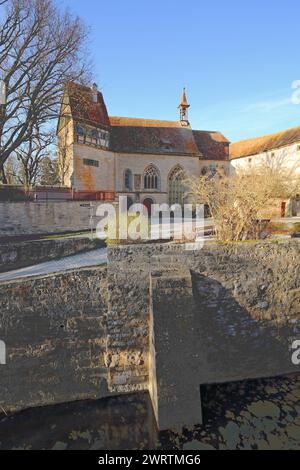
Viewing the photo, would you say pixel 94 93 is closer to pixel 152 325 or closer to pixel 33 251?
pixel 33 251

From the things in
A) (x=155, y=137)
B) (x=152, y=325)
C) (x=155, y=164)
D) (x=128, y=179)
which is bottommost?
(x=152, y=325)

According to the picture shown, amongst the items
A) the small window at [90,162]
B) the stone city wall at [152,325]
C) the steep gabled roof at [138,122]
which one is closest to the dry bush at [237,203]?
the stone city wall at [152,325]

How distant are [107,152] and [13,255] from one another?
14.5 metres

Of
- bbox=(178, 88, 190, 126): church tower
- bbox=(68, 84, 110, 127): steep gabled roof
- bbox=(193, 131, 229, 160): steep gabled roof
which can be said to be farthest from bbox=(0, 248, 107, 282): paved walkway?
bbox=(178, 88, 190, 126): church tower

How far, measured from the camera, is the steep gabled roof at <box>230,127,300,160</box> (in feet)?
75.4

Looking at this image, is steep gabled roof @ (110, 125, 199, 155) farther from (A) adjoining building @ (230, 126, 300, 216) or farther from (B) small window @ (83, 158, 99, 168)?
(A) adjoining building @ (230, 126, 300, 216)

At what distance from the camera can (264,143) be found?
25.6 metres

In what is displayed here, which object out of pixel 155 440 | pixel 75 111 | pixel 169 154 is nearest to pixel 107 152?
pixel 75 111

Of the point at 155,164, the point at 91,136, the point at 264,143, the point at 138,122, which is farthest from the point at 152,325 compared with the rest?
the point at 264,143

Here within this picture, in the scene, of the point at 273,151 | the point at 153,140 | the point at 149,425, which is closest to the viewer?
the point at 149,425

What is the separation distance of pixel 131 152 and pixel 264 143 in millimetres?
13173

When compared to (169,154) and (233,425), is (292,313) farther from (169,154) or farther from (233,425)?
(169,154)
